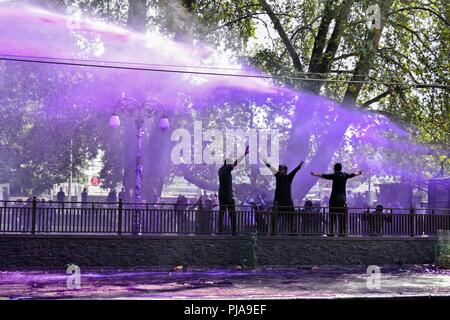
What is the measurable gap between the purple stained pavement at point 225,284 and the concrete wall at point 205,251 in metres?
0.40

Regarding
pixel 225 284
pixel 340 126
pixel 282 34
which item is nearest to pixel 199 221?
pixel 225 284

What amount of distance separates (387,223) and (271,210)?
10.5 feet

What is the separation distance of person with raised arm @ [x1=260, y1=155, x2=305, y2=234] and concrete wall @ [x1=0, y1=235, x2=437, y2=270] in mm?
555

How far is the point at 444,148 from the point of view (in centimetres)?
2230

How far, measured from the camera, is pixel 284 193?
14.8 m
